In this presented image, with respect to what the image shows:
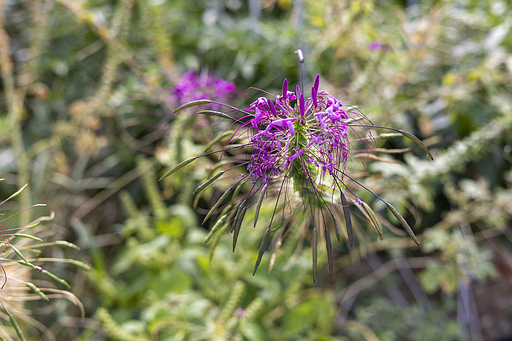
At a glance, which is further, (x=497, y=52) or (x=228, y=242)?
(x=497, y=52)

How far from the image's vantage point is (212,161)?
1.37 metres

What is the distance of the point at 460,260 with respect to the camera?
106 cm

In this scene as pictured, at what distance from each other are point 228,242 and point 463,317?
3.05 ft

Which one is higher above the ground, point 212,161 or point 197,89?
point 197,89

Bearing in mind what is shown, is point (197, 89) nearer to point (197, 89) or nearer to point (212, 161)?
point (197, 89)

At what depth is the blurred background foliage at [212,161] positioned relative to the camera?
41.8 inches

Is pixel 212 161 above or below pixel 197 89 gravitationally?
below

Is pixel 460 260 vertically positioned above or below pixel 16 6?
below

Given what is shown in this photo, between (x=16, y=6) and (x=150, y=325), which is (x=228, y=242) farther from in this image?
(x=16, y=6)

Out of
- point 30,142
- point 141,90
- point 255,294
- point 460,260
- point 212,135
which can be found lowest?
point 255,294

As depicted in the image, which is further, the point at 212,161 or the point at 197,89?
the point at 212,161

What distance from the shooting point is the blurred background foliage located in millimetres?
1062

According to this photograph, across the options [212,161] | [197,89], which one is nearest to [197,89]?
[197,89]

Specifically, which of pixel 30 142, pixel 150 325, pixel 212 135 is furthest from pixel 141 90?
pixel 150 325
